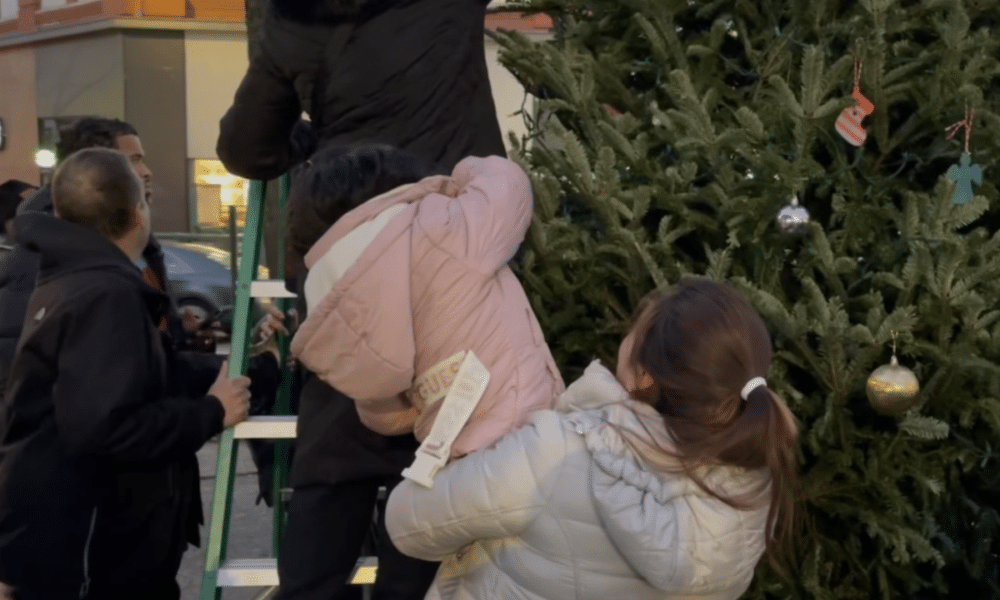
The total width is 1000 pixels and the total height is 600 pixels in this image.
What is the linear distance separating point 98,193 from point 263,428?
0.68 meters

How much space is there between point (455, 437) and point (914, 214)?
932 millimetres

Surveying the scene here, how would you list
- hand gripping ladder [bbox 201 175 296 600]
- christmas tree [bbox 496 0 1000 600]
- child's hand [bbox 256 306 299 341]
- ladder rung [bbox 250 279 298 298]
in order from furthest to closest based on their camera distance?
child's hand [bbox 256 306 299 341] → ladder rung [bbox 250 279 298 298] → hand gripping ladder [bbox 201 175 296 600] → christmas tree [bbox 496 0 1000 600]

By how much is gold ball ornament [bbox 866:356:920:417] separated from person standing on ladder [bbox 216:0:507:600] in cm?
95

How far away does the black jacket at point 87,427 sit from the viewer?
297 cm

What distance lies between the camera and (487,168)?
232 centimetres

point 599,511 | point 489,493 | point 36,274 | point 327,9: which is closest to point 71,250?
point 36,274

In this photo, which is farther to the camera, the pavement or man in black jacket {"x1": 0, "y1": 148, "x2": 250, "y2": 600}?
the pavement

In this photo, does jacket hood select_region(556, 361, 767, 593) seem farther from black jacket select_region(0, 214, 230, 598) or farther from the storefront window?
the storefront window

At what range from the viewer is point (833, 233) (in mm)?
2514

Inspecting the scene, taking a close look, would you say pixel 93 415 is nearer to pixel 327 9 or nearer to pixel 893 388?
pixel 327 9

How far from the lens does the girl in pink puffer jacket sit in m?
2.16

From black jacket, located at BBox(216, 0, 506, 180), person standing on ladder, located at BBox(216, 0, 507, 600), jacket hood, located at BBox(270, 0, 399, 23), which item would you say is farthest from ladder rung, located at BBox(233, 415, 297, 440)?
jacket hood, located at BBox(270, 0, 399, 23)

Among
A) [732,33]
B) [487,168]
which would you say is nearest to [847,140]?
[732,33]

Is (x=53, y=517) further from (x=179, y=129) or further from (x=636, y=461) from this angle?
(x=179, y=129)
